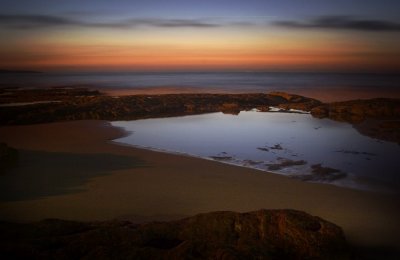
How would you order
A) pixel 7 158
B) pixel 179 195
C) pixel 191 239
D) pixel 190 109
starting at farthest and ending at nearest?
1. pixel 190 109
2. pixel 7 158
3. pixel 179 195
4. pixel 191 239

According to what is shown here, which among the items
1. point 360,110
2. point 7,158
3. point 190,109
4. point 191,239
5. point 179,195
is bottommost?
point 179,195

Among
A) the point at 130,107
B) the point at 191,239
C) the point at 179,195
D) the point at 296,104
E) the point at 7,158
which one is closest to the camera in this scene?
the point at 191,239

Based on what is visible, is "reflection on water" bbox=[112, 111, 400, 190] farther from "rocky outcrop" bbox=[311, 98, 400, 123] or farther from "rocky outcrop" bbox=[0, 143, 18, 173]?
"rocky outcrop" bbox=[0, 143, 18, 173]

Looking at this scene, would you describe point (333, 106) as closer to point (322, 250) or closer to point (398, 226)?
point (398, 226)

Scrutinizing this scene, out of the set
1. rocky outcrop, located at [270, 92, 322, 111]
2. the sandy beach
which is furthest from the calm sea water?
the sandy beach

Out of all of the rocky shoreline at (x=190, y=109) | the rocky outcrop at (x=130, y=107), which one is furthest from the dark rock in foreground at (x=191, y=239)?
the rocky outcrop at (x=130, y=107)

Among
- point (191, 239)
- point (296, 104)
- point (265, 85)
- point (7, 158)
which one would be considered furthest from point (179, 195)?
point (265, 85)

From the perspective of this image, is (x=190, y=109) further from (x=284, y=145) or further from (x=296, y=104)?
(x=284, y=145)
